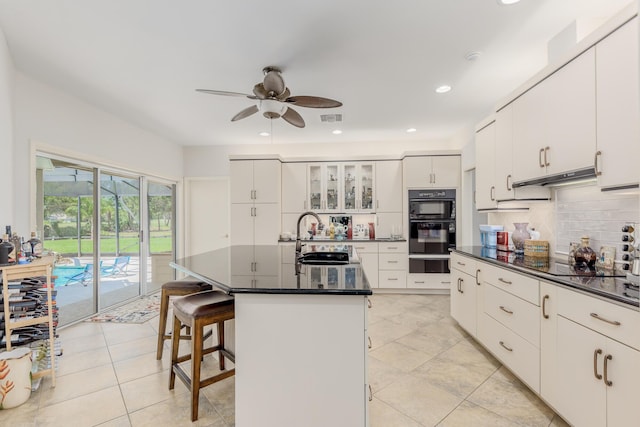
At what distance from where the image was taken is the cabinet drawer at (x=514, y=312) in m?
1.89

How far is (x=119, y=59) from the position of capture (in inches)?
98.3

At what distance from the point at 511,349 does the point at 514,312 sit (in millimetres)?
284

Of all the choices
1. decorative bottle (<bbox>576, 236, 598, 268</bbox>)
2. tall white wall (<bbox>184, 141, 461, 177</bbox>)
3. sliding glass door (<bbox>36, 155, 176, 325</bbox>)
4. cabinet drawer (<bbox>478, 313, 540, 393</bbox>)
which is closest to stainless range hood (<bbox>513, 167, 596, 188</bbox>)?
decorative bottle (<bbox>576, 236, 598, 268</bbox>)

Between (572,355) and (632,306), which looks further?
(572,355)

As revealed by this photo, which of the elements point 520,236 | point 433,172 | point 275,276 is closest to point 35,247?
point 275,276

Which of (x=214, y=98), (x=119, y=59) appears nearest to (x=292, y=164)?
(x=214, y=98)

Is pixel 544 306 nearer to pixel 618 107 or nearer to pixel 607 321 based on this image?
pixel 607 321

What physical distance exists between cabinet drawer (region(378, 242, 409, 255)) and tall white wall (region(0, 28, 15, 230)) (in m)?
4.26

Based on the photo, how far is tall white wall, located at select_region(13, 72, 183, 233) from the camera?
2.70 m

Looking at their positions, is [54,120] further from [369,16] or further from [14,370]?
[369,16]

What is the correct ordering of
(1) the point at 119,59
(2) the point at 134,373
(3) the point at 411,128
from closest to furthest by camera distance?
(2) the point at 134,373, (1) the point at 119,59, (3) the point at 411,128

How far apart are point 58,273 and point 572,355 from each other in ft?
15.8

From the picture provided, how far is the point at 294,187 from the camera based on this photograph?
504cm

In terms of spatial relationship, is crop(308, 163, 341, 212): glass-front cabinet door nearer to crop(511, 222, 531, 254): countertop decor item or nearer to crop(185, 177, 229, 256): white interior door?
crop(185, 177, 229, 256): white interior door
